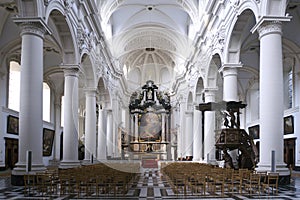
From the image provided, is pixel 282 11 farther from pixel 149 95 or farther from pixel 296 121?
pixel 149 95

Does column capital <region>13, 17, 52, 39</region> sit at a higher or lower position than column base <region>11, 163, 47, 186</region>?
higher

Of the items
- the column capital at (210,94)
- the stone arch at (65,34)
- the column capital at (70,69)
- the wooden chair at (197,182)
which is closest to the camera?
the wooden chair at (197,182)

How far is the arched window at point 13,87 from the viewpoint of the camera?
24961 mm

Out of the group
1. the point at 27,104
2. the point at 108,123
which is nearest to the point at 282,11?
the point at 27,104

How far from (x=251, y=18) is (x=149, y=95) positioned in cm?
3074

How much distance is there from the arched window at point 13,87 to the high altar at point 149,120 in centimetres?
2164

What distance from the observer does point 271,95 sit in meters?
13.6

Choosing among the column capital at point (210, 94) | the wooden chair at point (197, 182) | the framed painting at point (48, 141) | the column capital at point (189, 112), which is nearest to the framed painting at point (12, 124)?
the framed painting at point (48, 141)

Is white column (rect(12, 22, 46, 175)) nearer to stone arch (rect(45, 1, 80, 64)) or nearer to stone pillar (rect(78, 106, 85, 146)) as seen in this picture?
Answer: stone arch (rect(45, 1, 80, 64))

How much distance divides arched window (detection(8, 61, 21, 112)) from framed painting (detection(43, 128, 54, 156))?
16.0ft

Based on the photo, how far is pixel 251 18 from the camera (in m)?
17.7

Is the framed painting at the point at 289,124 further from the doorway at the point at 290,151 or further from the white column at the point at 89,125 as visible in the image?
the white column at the point at 89,125

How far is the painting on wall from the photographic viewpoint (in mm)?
47406

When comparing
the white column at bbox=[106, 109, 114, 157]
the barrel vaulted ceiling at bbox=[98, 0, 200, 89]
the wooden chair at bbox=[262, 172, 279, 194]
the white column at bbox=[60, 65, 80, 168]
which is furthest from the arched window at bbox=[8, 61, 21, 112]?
the wooden chair at bbox=[262, 172, 279, 194]
